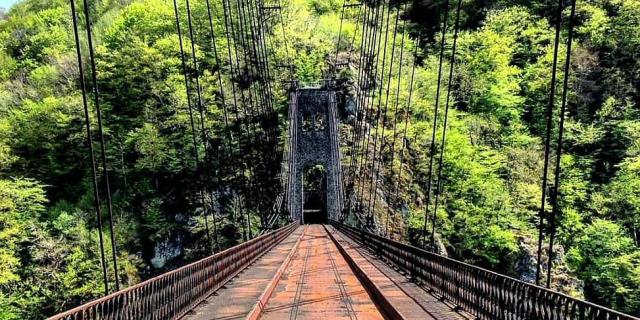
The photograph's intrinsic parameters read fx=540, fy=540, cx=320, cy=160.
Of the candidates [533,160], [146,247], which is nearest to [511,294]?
[146,247]

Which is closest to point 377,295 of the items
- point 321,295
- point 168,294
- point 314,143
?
point 321,295

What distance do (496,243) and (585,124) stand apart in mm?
16323

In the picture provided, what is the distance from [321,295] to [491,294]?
3.89 m

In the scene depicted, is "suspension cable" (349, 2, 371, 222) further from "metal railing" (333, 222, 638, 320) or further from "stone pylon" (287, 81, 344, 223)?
"metal railing" (333, 222, 638, 320)

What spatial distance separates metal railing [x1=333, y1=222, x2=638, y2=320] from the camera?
4.35 meters

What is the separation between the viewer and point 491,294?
20.5 ft

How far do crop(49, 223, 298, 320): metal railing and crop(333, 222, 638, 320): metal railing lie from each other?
146 inches

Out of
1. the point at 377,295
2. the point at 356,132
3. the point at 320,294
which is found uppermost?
the point at 356,132

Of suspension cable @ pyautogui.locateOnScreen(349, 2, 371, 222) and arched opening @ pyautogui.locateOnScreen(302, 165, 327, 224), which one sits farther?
arched opening @ pyautogui.locateOnScreen(302, 165, 327, 224)

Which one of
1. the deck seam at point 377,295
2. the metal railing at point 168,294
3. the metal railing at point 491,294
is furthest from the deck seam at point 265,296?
the metal railing at point 491,294

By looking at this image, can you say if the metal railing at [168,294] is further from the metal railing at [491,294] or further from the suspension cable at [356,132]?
the suspension cable at [356,132]

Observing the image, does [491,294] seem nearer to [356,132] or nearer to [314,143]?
[356,132]

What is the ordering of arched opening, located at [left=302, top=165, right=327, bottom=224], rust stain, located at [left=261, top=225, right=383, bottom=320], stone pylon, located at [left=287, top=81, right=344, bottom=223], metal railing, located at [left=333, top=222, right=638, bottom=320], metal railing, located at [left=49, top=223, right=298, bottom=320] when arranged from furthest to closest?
arched opening, located at [left=302, top=165, right=327, bottom=224]
stone pylon, located at [left=287, top=81, right=344, bottom=223]
rust stain, located at [left=261, top=225, right=383, bottom=320]
metal railing, located at [left=49, top=223, right=298, bottom=320]
metal railing, located at [left=333, top=222, right=638, bottom=320]

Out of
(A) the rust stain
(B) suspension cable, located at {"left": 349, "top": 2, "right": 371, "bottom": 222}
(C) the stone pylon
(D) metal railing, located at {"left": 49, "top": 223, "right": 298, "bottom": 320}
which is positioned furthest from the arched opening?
(D) metal railing, located at {"left": 49, "top": 223, "right": 298, "bottom": 320}
